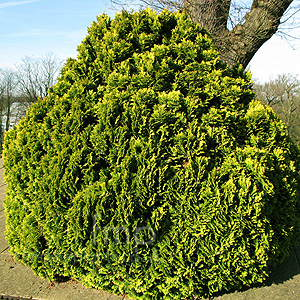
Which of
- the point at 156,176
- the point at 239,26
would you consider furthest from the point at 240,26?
the point at 156,176

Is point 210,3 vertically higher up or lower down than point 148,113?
higher up

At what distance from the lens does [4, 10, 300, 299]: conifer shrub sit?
9.51 ft

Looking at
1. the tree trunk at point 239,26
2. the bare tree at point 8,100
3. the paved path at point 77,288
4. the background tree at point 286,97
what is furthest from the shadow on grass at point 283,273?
the bare tree at point 8,100

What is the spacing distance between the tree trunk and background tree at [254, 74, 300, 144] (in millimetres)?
28978

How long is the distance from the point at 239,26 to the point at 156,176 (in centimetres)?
592

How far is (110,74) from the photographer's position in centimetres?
329

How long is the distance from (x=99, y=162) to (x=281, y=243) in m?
2.36

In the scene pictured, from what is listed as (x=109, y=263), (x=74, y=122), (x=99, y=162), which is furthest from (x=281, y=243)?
(x=74, y=122)

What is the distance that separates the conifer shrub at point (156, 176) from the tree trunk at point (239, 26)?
3.93 meters

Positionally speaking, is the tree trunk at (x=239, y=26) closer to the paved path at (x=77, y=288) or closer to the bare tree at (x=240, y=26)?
the bare tree at (x=240, y=26)

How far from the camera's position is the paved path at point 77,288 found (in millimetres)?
3035

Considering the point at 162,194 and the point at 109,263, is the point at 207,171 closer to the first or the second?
the point at 162,194

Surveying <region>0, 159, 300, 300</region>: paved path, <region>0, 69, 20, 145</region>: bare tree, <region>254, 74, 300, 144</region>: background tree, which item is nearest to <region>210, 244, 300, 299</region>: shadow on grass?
<region>0, 159, 300, 300</region>: paved path

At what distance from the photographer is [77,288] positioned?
10.6ft
